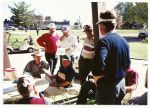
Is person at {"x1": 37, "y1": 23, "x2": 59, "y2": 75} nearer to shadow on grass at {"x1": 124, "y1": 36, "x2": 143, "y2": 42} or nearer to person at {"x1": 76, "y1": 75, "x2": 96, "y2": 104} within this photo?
A: person at {"x1": 76, "y1": 75, "x2": 96, "y2": 104}

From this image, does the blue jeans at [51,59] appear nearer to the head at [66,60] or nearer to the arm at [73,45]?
the head at [66,60]

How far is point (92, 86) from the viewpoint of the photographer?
13.9 feet

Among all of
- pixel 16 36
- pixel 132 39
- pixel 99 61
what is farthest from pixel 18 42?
pixel 132 39

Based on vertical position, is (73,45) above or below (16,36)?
below

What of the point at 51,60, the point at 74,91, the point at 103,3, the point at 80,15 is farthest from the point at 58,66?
the point at 103,3

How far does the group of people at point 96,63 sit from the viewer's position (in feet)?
12.7

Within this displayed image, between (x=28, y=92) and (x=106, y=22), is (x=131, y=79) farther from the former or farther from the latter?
(x=28, y=92)

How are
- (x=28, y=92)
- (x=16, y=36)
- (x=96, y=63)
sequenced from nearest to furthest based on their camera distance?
(x=28, y=92)
(x=96, y=63)
(x=16, y=36)

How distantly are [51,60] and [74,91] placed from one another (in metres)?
0.54

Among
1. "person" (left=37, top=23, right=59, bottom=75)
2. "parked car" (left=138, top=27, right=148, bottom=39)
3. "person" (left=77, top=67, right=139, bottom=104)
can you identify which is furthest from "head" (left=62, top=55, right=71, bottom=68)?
"parked car" (left=138, top=27, right=148, bottom=39)

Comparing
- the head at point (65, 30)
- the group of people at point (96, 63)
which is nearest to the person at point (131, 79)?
the group of people at point (96, 63)

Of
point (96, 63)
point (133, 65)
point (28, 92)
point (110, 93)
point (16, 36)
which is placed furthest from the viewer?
point (16, 36)

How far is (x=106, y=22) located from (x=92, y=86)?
887 millimetres

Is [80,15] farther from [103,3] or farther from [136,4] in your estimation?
[136,4]
